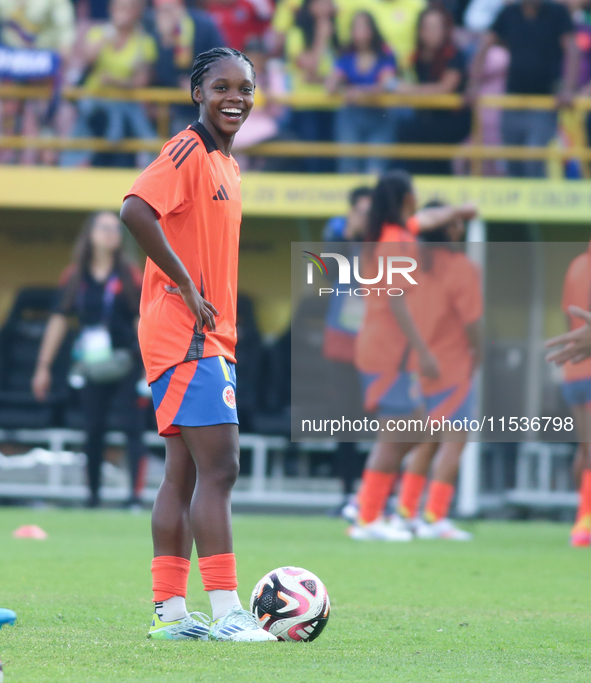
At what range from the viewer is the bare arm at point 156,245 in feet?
11.3

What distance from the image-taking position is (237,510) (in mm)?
11281

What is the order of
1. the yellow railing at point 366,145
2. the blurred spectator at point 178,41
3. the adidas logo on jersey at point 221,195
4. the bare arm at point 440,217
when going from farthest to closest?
the blurred spectator at point 178,41 < the yellow railing at point 366,145 < the bare arm at point 440,217 < the adidas logo on jersey at point 221,195

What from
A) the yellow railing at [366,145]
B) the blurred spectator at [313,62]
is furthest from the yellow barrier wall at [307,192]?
the blurred spectator at [313,62]

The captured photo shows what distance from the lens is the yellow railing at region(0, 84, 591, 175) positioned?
10.9 meters

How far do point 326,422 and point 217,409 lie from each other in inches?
239

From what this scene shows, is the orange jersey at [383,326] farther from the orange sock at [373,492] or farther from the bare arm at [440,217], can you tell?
the orange sock at [373,492]

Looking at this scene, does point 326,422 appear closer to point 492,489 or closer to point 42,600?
point 492,489

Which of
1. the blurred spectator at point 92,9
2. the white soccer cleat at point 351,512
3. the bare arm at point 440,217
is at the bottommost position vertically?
the white soccer cleat at point 351,512

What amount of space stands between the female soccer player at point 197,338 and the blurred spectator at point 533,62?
779 cm

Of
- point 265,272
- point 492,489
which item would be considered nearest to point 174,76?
point 265,272

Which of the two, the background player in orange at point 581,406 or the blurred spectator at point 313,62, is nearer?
the background player in orange at point 581,406

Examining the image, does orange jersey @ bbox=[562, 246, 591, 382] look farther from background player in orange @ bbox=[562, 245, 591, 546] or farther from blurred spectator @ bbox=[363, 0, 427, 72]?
blurred spectator @ bbox=[363, 0, 427, 72]

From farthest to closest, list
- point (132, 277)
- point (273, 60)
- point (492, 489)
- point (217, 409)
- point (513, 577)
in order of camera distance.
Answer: point (273, 60), point (492, 489), point (132, 277), point (513, 577), point (217, 409)

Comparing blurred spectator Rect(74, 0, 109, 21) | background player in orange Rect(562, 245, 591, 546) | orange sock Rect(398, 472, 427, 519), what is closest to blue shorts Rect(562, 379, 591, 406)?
background player in orange Rect(562, 245, 591, 546)
